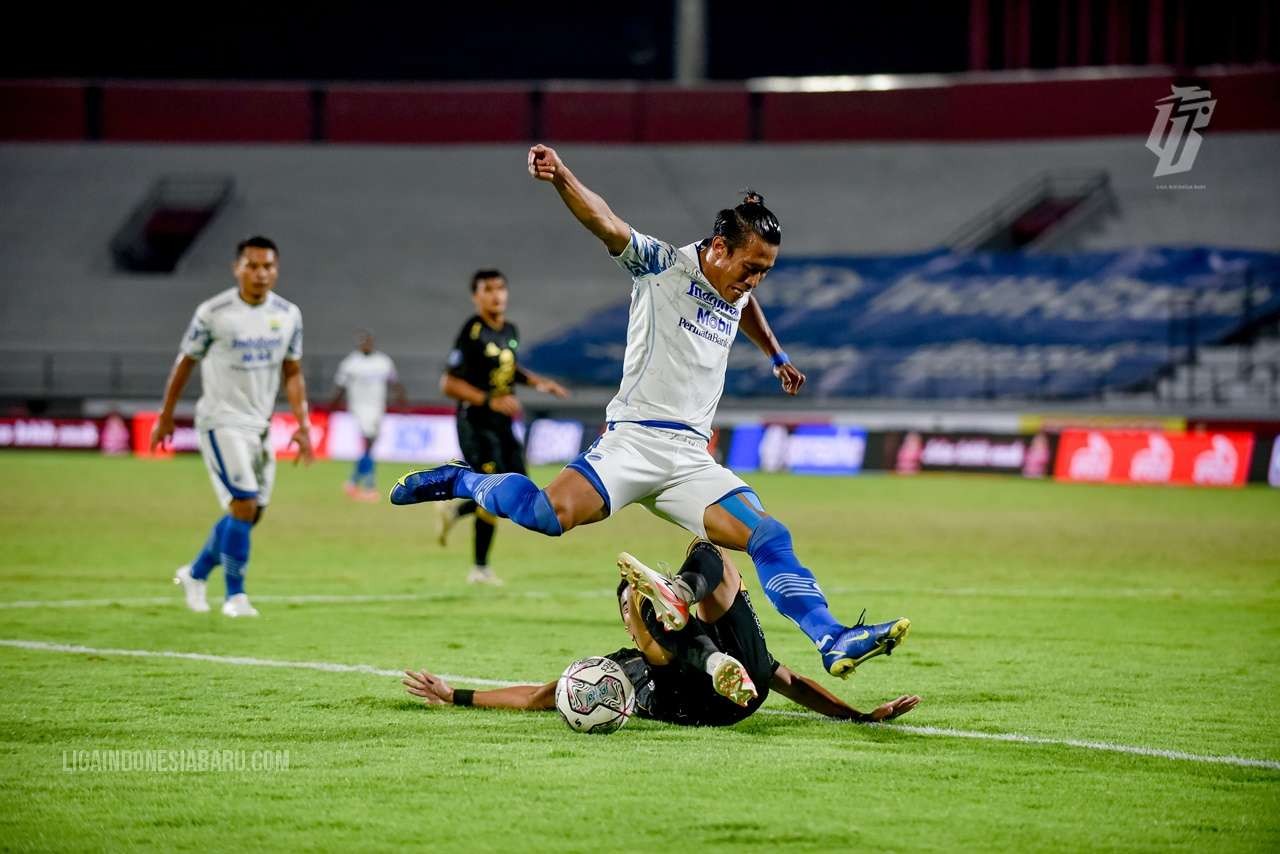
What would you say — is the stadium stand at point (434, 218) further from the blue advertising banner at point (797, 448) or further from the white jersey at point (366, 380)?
the white jersey at point (366, 380)

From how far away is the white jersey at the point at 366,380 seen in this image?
25.5 metres

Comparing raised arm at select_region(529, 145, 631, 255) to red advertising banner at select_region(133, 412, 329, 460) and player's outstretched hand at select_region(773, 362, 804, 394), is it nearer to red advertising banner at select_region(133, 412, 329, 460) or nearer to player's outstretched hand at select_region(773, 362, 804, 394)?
player's outstretched hand at select_region(773, 362, 804, 394)

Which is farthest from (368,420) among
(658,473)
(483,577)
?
(658,473)

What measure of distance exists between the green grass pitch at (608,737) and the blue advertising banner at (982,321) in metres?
18.0

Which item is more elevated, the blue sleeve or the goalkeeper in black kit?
the blue sleeve

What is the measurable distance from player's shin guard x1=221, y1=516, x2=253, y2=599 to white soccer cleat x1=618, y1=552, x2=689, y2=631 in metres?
5.02

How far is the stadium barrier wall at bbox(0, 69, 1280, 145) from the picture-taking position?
42594 millimetres

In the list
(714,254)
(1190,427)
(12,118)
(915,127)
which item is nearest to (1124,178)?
(915,127)

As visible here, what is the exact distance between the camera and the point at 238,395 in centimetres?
1080

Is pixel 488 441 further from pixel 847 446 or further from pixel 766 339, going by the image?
pixel 847 446

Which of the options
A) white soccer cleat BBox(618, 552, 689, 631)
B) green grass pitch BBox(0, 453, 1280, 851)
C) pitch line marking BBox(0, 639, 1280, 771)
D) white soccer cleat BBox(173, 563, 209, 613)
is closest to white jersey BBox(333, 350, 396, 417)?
green grass pitch BBox(0, 453, 1280, 851)

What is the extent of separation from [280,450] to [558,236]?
14697 mm

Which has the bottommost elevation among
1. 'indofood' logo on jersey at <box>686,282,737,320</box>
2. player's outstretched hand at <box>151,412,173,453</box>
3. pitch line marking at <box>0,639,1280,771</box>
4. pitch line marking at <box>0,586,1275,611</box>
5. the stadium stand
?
pitch line marking at <box>0,586,1275,611</box>

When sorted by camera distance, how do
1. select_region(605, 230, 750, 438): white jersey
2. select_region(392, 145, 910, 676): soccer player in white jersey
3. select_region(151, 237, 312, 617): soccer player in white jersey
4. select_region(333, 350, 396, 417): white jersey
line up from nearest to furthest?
select_region(392, 145, 910, 676): soccer player in white jersey → select_region(605, 230, 750, 438): white jersey → select_region(151, 237, 312, 617): soccer player in white jersey → select_region(333, 350, 396, 417): white jersey
